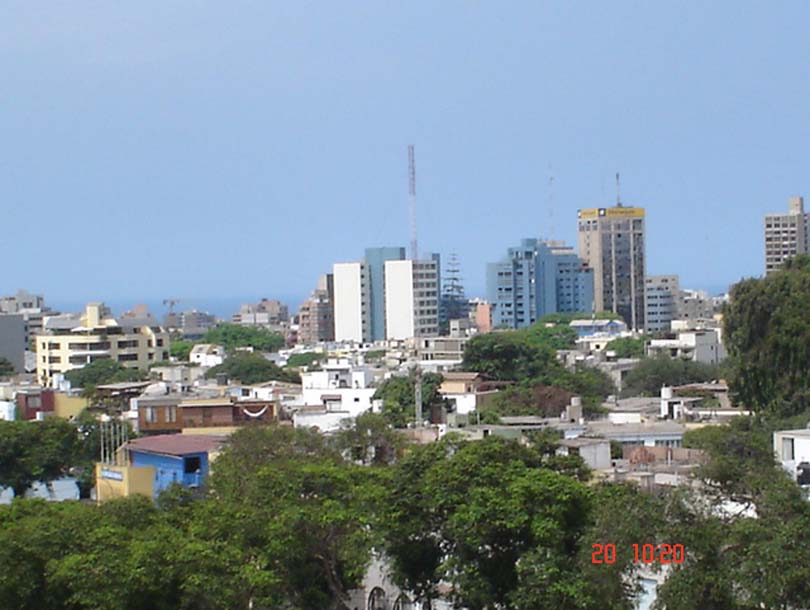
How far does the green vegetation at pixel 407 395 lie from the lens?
38000mm

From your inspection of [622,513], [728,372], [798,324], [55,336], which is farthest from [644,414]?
[55,336]

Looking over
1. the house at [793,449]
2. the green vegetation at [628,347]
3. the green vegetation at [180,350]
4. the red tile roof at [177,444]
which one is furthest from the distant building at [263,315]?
the house at [793,449]

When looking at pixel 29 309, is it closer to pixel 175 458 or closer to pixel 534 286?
pixel 534 286

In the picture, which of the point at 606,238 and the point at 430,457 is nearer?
the point at 430,457

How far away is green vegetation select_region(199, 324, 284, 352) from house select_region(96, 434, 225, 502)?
5475 centimetres

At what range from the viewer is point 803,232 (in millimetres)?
103938

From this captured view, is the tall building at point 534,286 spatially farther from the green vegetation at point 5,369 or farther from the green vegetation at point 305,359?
the green vegetation at point 5,369

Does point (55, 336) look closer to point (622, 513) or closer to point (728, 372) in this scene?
point (728, 372)

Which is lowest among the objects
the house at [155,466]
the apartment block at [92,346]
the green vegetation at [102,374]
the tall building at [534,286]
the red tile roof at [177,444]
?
the house at [155,466]

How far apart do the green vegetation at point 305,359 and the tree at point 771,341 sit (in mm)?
32965

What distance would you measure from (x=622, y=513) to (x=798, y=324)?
61.4 feet

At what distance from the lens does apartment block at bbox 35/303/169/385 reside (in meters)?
59.9

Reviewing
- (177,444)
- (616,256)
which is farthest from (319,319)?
(177,444)

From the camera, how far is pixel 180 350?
7562 cm
